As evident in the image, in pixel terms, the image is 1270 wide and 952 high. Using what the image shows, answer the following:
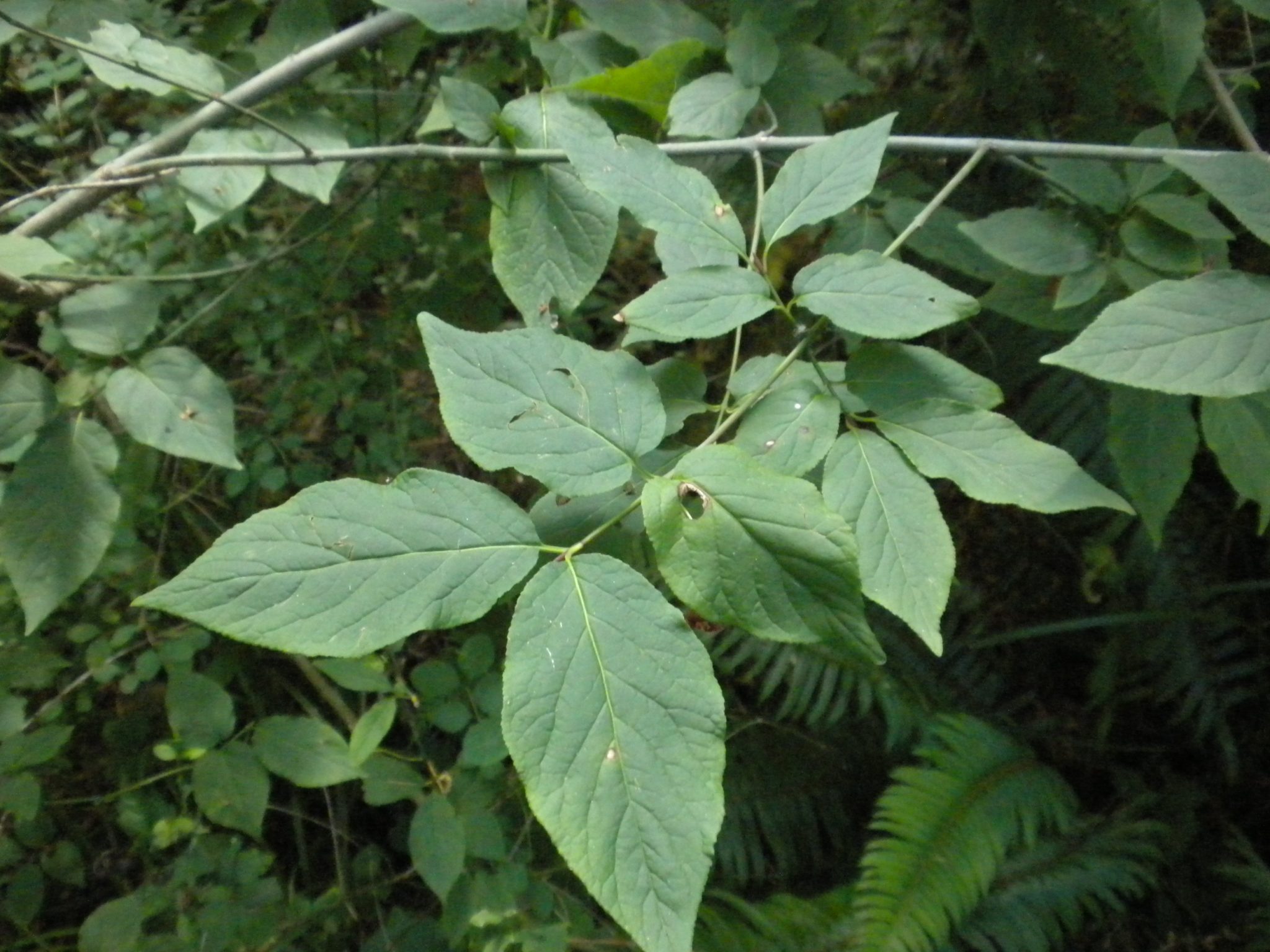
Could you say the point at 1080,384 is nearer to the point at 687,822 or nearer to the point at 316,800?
the point at 687,822

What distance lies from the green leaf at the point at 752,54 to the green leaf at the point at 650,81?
0.05 metres

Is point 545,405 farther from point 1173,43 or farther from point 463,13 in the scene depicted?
point 1173,43

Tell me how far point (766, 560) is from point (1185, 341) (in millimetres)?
381

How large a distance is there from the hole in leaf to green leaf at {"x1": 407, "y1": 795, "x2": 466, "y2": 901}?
0.74 meters

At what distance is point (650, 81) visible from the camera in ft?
3.24

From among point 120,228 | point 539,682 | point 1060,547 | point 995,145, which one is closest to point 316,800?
point 120,228

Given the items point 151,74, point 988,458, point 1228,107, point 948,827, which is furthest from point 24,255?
point 948,827

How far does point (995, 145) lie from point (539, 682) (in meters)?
0.70

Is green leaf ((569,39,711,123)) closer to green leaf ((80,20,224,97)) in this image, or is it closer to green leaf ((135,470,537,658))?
green leaf ((80,20,224,97))

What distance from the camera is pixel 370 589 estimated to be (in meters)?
0.56

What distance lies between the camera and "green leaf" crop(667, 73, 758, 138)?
3.19 feet

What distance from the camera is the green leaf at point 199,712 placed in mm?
1238

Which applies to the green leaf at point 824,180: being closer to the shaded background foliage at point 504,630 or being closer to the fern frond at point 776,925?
the shaded background foliage at point 504,630

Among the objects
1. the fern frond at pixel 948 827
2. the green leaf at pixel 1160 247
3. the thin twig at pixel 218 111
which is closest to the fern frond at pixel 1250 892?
the fern frond at pixel 948 827
